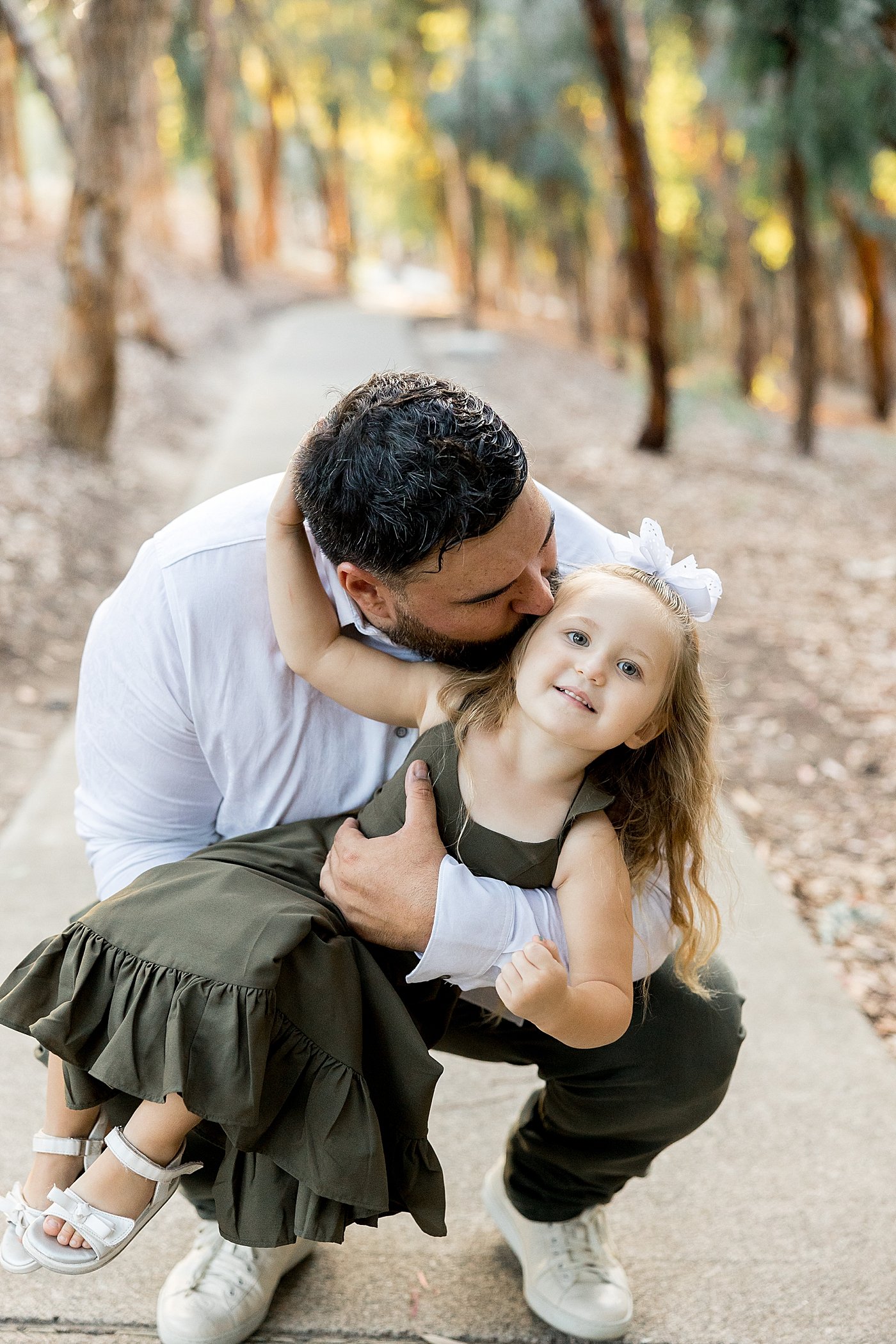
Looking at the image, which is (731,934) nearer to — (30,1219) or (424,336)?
(30,1219)

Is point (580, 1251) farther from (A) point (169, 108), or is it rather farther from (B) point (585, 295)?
(A) point (169, 108)

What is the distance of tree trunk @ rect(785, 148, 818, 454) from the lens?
34.5 feet

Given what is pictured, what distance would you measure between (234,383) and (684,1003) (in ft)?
40.2

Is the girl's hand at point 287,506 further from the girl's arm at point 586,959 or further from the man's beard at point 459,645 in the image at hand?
the girl's arm at point 586,959

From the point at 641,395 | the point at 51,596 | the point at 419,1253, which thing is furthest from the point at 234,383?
the point at 419,1253

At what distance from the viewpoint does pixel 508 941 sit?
1805 mm

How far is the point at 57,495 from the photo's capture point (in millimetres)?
7164

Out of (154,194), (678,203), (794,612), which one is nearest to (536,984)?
(794,612)

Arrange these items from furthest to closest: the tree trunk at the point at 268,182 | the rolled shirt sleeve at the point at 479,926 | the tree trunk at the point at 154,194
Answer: the tree trunk at the point at 268,182 < the tree trunk at the point at 154,194 < the rolled shirt sleeve at the point at 479,926

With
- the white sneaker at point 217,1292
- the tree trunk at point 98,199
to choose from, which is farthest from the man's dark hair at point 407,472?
the tree trunk at point 98,199

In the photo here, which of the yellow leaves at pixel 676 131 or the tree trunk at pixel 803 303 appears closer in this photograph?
the tree trunk at pixel 803 303

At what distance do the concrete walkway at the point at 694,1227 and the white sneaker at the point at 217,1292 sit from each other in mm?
65

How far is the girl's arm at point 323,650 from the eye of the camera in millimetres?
2000

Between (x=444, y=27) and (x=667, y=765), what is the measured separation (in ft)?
65.5
